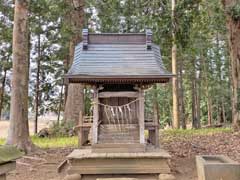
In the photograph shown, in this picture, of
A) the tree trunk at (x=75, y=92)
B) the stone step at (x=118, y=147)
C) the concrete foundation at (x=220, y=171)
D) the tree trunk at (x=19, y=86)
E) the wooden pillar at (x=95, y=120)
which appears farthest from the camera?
the tree trunk at (x=75, y=92)

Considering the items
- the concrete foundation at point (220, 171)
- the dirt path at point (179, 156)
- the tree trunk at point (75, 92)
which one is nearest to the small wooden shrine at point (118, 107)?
the dirt path at point (179, 156)

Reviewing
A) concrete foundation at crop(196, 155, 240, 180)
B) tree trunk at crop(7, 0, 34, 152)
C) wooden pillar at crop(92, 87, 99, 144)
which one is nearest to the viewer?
concrete foundation at crop(196, 155, 240, 180)

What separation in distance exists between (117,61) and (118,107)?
1.14 m

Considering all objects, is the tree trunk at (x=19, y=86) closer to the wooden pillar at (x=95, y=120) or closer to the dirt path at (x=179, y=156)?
the dirt path at (x=179, y=156)

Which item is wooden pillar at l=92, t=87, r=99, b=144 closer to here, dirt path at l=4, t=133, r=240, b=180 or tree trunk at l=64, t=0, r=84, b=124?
dirt path at l=4, t=133, r=240, b=180

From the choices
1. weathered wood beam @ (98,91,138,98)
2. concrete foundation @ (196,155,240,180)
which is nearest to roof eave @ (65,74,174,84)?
weathered wood beam @ (98,91,138,98)

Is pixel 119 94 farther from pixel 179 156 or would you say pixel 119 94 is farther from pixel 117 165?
pixel 179 156

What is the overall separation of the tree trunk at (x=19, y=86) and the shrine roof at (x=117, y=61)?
2.11m

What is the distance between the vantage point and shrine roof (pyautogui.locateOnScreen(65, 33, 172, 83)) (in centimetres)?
780

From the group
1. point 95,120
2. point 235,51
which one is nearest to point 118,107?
point 95,120

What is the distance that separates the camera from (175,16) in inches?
472

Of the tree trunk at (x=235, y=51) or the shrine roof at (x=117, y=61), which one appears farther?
the tree trunk at (x=235, y=51)

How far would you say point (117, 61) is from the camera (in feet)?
27.9

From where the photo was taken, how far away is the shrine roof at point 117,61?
7805mm
